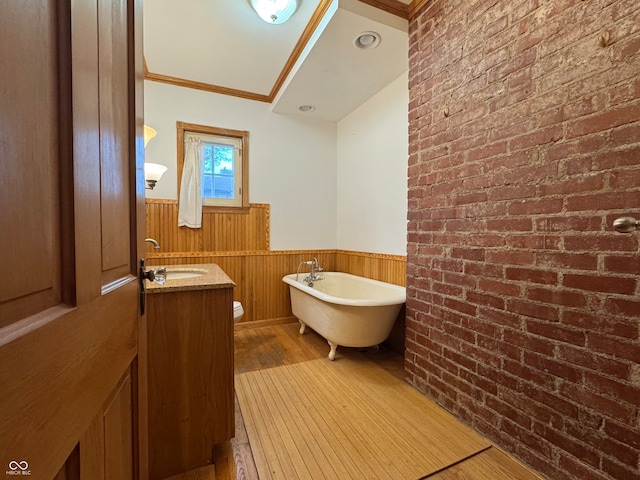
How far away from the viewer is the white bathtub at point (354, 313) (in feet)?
7.13

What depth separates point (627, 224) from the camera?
3.15 feet

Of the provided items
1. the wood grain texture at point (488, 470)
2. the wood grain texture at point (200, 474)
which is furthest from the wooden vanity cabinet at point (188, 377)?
the wood grain texture at point (488, 470)

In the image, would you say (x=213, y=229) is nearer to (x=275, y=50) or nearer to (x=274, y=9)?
(x=275, y=50)

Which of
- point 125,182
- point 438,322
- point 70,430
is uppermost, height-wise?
point 125,182

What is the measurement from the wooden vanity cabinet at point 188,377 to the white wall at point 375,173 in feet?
6.01

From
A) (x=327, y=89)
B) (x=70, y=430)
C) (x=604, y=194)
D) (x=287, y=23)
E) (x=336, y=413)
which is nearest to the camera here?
(x=70, y=430)

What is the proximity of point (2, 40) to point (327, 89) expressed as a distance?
285 cm

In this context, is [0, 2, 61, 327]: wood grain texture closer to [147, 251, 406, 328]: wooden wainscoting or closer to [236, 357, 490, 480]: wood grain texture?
[236, 357, 490, 480]: wood grain texture

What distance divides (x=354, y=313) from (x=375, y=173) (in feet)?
5.03

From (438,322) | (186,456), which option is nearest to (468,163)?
(438,322)

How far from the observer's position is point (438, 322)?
5.79 ft

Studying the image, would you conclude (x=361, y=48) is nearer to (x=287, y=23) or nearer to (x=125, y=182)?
(x=287, y=23)

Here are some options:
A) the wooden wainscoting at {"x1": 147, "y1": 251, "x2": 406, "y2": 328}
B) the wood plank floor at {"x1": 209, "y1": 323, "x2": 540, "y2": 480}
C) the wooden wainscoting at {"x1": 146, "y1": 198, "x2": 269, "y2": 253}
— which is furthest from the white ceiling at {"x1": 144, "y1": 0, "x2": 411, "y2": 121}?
the wood plank floor at {"x1": 209, "y1": 323, "x2": 540, "y2": 480}

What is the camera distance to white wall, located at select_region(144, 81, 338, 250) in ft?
9.55
